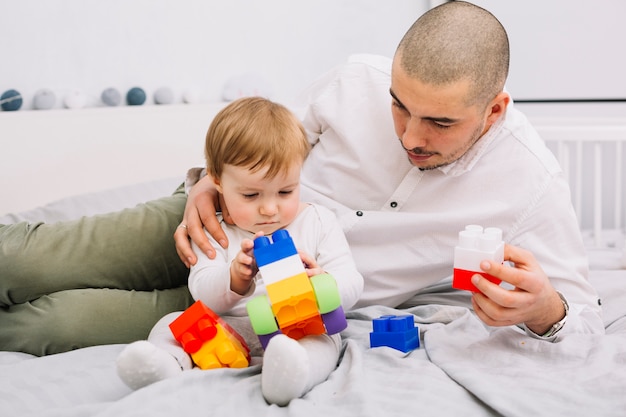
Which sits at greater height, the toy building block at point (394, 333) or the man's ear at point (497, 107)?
the man's ear at point (497, 107)

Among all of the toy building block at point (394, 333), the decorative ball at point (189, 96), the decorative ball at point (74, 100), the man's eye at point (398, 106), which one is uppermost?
the man's eye at point (398, 106)

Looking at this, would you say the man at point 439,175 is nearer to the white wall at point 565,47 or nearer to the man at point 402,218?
the man at point 402,218

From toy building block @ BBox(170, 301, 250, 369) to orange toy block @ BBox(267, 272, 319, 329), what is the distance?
10cm

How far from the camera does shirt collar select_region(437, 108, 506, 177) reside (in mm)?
1330

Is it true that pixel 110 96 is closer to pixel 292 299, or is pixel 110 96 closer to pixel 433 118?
pixel 433 118

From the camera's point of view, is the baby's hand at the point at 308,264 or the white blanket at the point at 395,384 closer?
the white blanket at the point at 395,384

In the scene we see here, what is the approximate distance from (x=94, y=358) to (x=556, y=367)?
68cm

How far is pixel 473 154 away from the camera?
133cm

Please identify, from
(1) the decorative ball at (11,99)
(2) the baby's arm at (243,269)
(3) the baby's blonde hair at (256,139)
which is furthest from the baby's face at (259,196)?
(1) the decorative ball at (11,99)

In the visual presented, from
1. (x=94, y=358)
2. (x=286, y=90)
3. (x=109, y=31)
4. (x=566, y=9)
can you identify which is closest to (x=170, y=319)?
(x=94, y=358)

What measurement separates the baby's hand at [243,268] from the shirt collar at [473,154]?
18.4 inches

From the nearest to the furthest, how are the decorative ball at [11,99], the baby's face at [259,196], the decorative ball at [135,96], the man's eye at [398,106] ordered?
the baby's face at [259,196] < the man's eye at [398,106] < the decorative ball at [11,99] < the decorative ball at [135,96]

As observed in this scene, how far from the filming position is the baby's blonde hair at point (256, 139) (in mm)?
1091

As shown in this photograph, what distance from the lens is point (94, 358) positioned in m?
1.11
